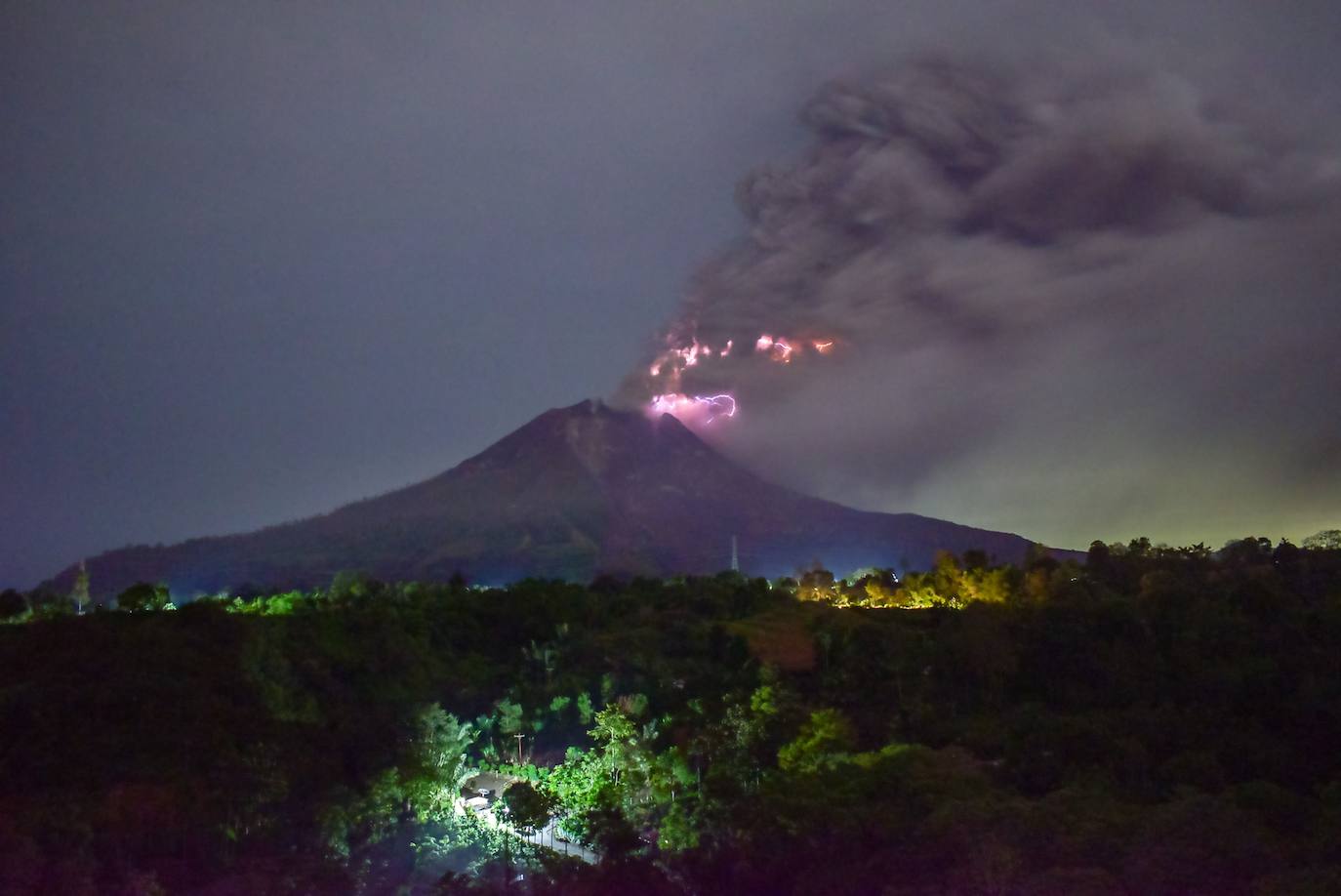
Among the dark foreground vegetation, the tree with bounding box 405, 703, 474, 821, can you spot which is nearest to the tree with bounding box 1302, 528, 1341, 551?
the dark foreground vegetation

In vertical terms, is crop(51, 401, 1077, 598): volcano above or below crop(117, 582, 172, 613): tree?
above

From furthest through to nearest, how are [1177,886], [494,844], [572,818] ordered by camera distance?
1. [572,818]
2. [494,844]
3. [1177,886]

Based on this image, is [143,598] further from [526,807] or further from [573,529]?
[573,529]

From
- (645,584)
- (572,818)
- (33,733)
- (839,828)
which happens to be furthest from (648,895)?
(645,584)

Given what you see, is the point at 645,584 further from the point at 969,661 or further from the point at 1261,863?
the point at 1261,863

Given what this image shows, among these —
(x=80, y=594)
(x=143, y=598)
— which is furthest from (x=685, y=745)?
(x=80, y=594)

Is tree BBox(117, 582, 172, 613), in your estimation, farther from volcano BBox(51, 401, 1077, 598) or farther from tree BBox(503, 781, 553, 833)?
volcano BBox(51, 401, 1077, 598)
